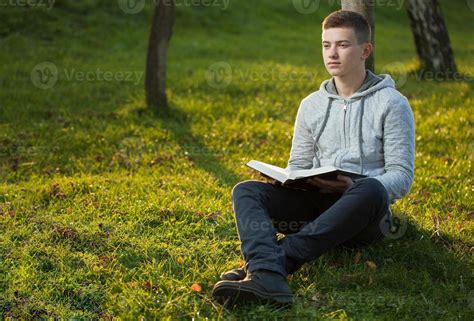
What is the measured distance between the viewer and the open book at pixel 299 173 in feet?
13.2

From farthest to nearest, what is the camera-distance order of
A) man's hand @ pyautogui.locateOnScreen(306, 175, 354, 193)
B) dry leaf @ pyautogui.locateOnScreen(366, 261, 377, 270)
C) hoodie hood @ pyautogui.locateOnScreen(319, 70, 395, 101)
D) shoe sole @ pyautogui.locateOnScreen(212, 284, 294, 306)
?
hoodie hood @ pyautogui.locateOnScreen(319, 70, 395, 101), dry leaf @ pyautogui.locateOnScreen(366, 261, 377, 270), man's hand @ pyautogui.locateOnScreen(306, 175, 354, 193), shoe sole @ pyautogui.locateOnScreen(212, 284, 294, 306)

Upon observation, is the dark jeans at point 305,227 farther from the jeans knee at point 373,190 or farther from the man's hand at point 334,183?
the man's hand at point 334,183

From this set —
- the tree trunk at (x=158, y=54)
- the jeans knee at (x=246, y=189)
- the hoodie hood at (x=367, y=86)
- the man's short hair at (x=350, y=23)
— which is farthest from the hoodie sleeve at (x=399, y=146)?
the tree trunk at (x=158, y=54)

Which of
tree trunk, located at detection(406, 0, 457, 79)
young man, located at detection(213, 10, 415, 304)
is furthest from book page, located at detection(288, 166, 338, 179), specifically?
tree trunk, located at detection(406, 0, 457, 79)

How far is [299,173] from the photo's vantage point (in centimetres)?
413

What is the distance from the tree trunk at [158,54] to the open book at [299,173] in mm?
4975

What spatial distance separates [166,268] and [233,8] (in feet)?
47.7

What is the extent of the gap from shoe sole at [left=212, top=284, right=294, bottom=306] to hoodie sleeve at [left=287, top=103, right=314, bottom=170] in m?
Answer: 1.34

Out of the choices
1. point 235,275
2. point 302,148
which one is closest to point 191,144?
point 302,148

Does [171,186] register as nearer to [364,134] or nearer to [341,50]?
[364,134]

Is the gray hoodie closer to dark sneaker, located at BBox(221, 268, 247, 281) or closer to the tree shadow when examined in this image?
dark sneaker, located at BBox(221, 268, 247, 281)

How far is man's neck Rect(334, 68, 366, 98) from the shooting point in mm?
4660

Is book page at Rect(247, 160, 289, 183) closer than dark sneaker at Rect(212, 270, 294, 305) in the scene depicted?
No

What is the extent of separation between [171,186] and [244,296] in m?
2.67
